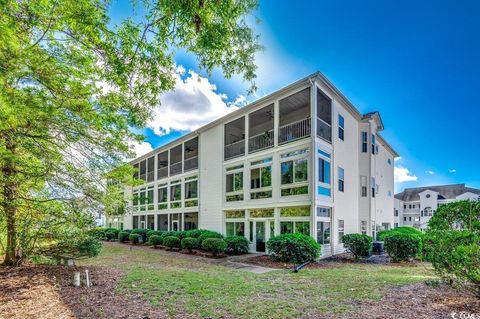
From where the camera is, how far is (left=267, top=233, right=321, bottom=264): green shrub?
12141 mm

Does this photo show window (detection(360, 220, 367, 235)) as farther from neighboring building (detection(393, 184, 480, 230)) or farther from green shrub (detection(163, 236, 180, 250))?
neighboring building (detection(393, 184, 480, 230))

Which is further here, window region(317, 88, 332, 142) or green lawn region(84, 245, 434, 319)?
window region(317, 88, 332, 142)

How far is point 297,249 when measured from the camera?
12148 mm

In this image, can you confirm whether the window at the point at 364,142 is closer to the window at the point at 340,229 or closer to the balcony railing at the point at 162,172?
the window at the point at 340,229

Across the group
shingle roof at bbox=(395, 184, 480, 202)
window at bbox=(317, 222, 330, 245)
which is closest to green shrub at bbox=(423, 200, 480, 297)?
window at bbox=(317, 222, 330, 245)

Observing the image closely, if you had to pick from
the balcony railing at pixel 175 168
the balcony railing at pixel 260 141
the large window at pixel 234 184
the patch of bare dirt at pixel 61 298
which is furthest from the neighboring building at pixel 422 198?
the patch of bare dirt at pixel 61 298

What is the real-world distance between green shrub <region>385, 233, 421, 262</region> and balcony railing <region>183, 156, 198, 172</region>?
1419 centimetres

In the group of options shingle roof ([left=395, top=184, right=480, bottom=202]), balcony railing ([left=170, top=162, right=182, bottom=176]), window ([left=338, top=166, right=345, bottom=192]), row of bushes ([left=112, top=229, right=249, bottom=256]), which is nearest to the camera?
row of bushes ([left=112, top=229, right=249, bottom=256])

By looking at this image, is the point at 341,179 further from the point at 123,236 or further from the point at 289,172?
the point at 123,236

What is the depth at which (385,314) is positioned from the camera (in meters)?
4.96

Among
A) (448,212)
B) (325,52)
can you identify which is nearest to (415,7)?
(325,52)

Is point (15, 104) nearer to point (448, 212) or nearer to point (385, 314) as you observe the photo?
point (385, 314)

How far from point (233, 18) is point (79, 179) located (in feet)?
20.5

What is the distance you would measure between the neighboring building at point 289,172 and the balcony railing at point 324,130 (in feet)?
0.17
